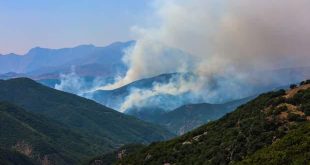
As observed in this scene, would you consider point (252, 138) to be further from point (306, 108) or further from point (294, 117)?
point (306, 108)

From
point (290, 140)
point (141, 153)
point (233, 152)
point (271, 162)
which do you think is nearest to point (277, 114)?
point (233, 152)

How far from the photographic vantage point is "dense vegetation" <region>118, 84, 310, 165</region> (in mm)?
65375

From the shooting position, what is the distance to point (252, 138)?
82312 millimetres

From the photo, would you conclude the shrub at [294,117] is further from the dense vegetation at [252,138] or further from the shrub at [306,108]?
the shrub at [306,108]

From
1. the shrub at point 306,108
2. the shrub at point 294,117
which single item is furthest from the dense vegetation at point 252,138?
the shrub at point 306,108

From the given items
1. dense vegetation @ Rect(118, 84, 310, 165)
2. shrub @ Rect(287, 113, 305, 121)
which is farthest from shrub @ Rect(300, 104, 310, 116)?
shrub @ Rect(287, 113, 305, 121)

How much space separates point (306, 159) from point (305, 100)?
36.5 m

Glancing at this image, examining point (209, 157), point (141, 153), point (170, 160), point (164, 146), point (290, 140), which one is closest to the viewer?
point (290, 140)

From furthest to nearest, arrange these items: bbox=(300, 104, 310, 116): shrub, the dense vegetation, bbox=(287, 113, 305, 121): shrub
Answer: bbox=(300, 104, 310, 116): shrub → bbox=(287, 113, 305, 121): shrub → the dense vegetation

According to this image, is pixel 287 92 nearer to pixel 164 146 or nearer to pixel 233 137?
pixel 233 137

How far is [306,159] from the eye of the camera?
5569 cm

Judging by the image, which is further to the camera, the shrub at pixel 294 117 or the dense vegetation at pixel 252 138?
the shrub at pixel 294 117

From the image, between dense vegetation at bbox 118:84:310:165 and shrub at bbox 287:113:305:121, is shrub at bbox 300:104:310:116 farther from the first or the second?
shrub at bbox 287:113:305:121

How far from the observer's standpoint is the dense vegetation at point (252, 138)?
65.4 m
